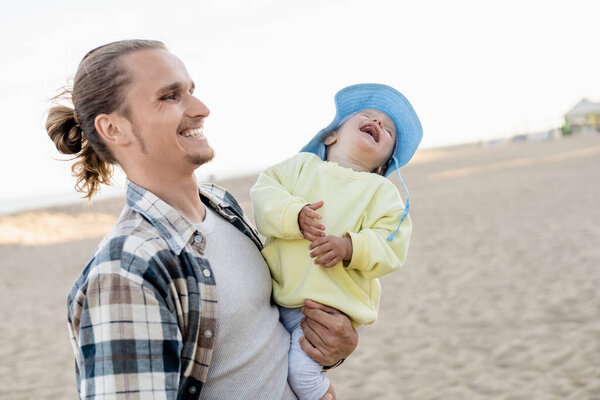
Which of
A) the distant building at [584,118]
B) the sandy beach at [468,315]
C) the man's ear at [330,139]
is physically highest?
the man's ear at [330,139]

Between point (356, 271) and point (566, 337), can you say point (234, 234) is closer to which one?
point (356, 271)

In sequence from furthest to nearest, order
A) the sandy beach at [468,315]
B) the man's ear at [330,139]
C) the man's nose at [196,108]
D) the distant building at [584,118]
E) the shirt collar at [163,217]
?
the distant building at [584,118], the sandy beach at [468,315], the man's ear at [330,139], the man's nose at [196,108], the shirt collar at [163,217]

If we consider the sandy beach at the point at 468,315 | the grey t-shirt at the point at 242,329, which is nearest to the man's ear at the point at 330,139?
the grey t-shirt at the point at 242,329

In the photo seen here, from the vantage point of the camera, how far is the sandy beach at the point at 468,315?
4.44 metres

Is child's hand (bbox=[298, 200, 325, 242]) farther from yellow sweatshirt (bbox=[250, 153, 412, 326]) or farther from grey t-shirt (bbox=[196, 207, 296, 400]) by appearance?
grey t-shirt (bbox=[196, 207, 296, 400])

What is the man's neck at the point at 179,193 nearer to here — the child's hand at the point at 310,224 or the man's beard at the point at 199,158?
the man's beard at the point at 199,158

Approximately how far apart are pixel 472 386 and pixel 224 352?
3405 mm

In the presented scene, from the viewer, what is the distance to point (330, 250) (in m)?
1.61

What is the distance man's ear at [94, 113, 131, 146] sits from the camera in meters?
1.45

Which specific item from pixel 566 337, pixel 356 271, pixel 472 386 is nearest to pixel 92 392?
pixel 356 271

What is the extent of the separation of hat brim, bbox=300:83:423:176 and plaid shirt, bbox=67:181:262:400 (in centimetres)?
84

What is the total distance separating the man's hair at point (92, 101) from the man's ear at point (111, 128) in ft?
0.06

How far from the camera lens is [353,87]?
80.4 inches

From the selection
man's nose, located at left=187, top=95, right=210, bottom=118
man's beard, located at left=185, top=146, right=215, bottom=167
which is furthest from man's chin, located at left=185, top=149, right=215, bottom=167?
man's nose, located at left=187, top=95, right=210, bottom=118
